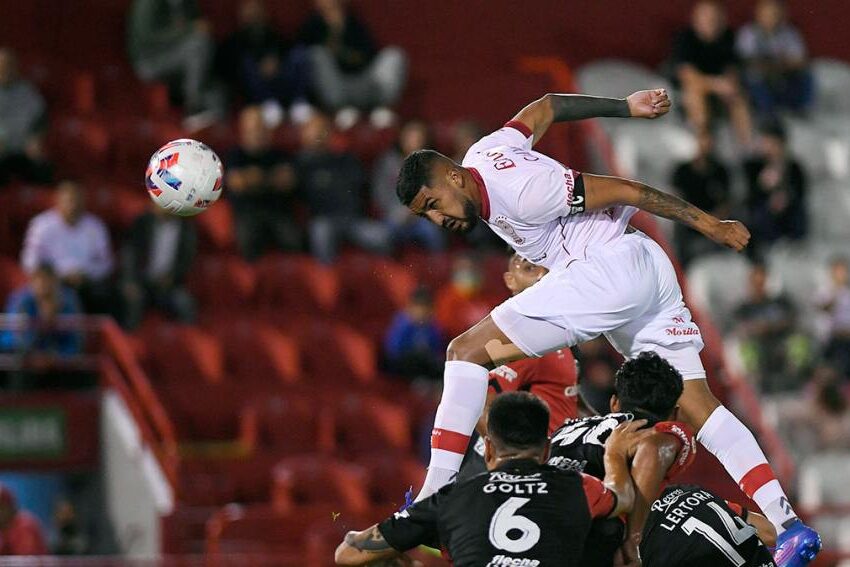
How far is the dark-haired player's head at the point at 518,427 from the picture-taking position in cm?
568

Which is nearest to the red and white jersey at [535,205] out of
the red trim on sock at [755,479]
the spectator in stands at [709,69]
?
the red trim on sock at [755,479]

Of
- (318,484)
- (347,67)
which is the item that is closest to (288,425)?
(318,484)

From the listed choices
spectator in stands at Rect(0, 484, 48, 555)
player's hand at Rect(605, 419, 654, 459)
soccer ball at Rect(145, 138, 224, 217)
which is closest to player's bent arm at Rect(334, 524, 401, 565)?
player's hand at Rect(605, 419, 654, 459)

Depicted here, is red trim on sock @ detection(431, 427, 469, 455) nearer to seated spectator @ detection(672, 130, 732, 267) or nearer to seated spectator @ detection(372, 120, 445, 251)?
seated spectator @ detection(372, 120, 445, 251)

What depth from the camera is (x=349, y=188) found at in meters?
14.1

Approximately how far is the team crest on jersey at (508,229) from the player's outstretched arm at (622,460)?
95 cm

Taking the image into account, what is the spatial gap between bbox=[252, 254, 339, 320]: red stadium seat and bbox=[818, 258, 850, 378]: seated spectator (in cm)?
419

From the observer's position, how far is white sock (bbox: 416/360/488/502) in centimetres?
648

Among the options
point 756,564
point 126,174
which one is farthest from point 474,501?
point 126,174

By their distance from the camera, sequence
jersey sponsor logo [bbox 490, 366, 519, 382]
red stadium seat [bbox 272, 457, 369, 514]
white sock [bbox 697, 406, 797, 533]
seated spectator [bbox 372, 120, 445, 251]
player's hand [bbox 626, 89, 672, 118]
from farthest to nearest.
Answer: seated spectator [bbox 372, 120, 445, 251] → red stadium seat [bbox 272, 457, 369, 514] → jersey sponsor logo [bbox 490, 366, 519, 382] → player's hand [bbox 626, 89, 672, 118] → white sock [bbox 697, 406, 797, 533]

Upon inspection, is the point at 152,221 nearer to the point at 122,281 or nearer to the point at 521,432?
the point at 122,281

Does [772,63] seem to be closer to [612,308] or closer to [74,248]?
[74,248]

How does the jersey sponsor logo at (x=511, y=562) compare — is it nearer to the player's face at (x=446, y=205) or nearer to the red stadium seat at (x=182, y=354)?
the player's face at (x=446, y=205)

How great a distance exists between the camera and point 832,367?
13.8 m
